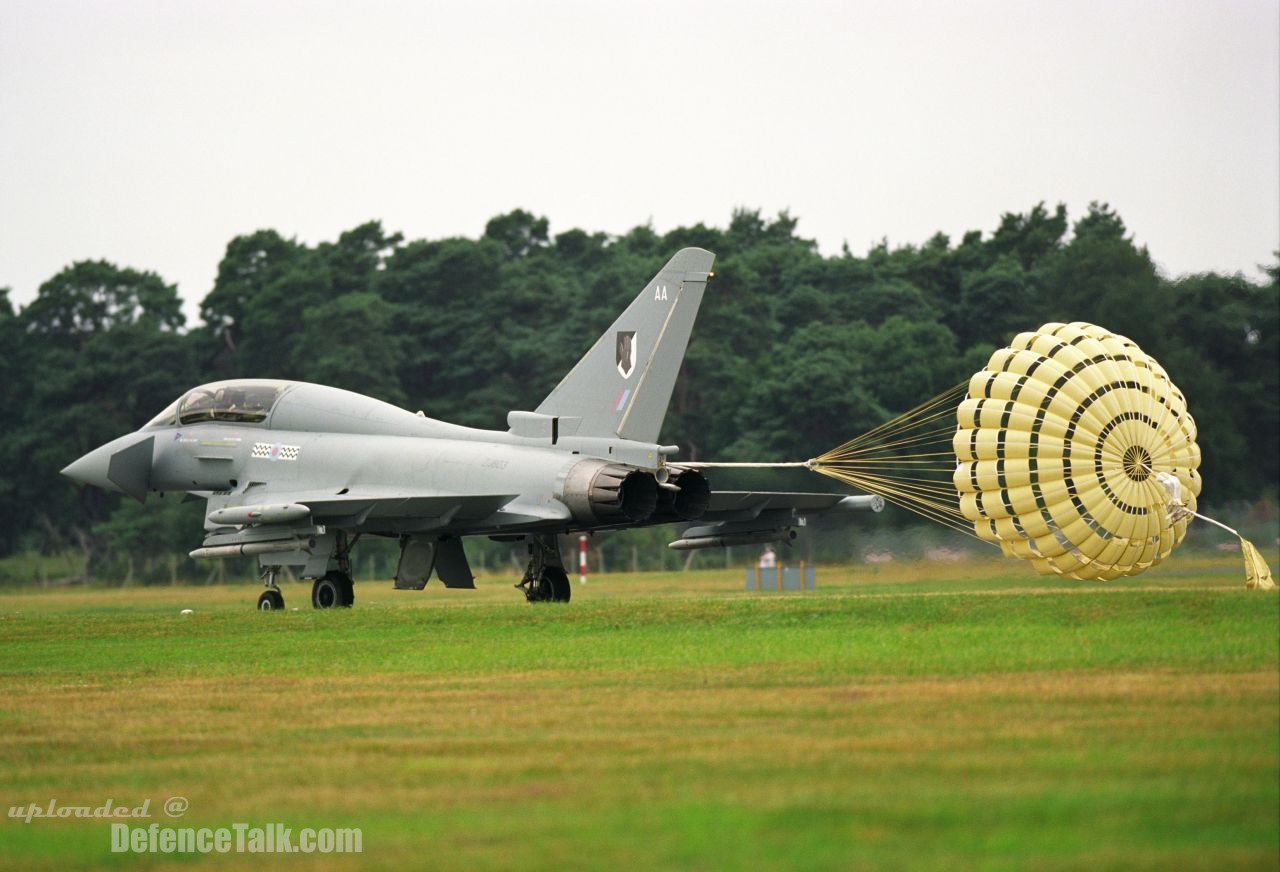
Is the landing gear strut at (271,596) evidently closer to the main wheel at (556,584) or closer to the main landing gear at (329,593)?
the main landing gear at (329,593)

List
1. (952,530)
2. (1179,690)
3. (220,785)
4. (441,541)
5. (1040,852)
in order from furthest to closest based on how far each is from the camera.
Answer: (952,530)
(441,541)
(1179,690)
(220,785)
(1040,852)

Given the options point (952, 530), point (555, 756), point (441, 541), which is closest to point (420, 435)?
point (441, 541)

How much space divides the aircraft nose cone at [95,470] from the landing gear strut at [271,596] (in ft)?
12.0

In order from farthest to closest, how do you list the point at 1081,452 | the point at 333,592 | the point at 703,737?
the point at 333,592 < the point at 1081,452 < the point at 703,737

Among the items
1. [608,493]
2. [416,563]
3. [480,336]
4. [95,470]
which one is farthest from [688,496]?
[480,336]

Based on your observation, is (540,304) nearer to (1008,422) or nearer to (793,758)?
(1008,422)

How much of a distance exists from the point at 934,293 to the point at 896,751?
63.9 metres

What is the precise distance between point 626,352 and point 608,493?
2.31 m

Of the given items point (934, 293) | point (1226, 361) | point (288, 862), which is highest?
point (934, 293)

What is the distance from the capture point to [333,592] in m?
25.8

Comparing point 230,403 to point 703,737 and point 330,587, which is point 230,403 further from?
point 703,737

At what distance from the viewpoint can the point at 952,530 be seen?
32.1m

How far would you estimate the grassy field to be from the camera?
7.76 meters

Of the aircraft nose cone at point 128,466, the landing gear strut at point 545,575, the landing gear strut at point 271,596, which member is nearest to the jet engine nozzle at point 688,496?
the landing gear strut at point 545,575
